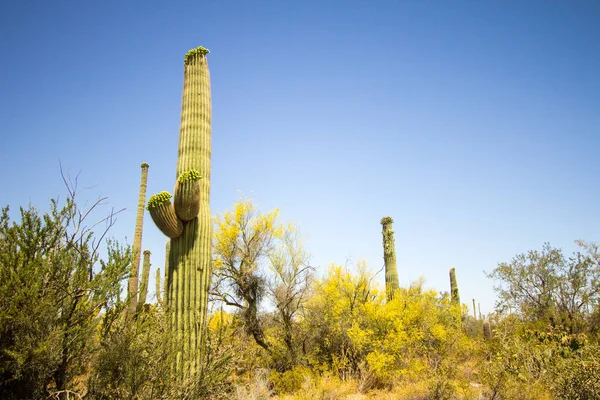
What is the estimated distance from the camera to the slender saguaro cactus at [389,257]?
13.2 meters

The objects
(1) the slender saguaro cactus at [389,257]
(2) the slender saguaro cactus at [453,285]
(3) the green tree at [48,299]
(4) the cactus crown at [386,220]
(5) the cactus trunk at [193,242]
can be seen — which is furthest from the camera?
(2) the slender saguaro cactus at [453,285]

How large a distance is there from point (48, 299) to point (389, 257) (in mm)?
10807

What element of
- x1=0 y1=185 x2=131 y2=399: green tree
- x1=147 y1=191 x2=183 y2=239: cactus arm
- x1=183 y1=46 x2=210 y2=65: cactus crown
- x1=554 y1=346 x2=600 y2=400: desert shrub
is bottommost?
x1=554 y1=346 x2=600 y2=400: desert shrub

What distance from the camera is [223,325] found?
6.75 m

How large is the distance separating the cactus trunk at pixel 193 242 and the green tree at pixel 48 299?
1.09 meters

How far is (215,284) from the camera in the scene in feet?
37.2

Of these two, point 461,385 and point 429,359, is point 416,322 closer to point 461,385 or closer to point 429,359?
point 429,359

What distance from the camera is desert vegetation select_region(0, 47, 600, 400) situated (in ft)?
17.4

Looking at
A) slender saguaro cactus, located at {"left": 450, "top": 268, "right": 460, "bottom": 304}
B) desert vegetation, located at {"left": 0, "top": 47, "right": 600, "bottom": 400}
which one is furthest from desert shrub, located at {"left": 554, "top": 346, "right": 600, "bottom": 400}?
slender saguaro cactus, located at {"left": 450, "top": 268, "right": 460, "bottom": 304}

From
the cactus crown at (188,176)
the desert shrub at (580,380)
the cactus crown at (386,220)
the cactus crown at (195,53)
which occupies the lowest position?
the desert shrub at (580,380)

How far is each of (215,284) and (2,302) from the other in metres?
6.62

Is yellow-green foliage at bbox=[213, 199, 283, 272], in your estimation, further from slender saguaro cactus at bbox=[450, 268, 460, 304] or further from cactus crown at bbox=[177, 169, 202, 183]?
slender saguaro cactus at bbox=[450, 268, 460, 304]

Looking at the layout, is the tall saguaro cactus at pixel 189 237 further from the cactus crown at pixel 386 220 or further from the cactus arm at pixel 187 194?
the cactus crown at pixel 386 220

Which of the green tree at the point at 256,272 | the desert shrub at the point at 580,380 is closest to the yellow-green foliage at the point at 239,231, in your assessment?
the green tree at the point at 256,272
